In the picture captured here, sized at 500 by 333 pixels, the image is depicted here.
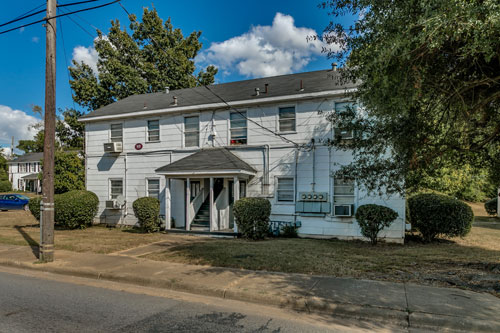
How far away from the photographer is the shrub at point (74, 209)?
50.1ft

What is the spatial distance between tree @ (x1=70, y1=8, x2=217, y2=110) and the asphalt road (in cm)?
2188

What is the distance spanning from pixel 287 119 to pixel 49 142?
870cm

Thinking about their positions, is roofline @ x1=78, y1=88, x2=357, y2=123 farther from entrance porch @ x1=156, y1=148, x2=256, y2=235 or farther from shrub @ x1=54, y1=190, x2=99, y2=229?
shrub @ x1=54, y1=190, x2=99, y2=229

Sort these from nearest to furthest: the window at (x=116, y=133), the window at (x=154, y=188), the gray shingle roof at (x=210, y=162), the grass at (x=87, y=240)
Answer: the grass at (x=87, y=240), the gray shingle roof at (x=210, y=162), the window at (x=154, y=188), the window at (x=116, y=133)

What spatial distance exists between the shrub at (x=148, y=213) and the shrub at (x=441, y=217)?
1036 centimetres

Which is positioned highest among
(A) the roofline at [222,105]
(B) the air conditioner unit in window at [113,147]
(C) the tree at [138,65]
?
(C) the tree at [138,65]

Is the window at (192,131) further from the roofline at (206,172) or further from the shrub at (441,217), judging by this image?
the shrub at (441,217)

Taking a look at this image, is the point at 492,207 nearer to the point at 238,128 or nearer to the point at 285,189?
the point at 285,189

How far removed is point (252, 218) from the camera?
1246 cm

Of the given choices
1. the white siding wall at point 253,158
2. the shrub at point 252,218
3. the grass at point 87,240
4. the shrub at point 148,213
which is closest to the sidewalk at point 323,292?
the grass at point 87,240

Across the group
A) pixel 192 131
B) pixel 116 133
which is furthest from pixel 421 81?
pixel 116 133

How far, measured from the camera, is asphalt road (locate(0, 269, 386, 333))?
14.9 feet

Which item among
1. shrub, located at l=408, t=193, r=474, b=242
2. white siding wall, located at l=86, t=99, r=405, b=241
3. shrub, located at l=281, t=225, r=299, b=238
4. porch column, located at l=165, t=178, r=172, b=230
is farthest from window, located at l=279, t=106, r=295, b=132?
shrub, located at l=408, t=193, r=474, b=242

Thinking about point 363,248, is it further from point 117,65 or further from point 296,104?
point 117,65
